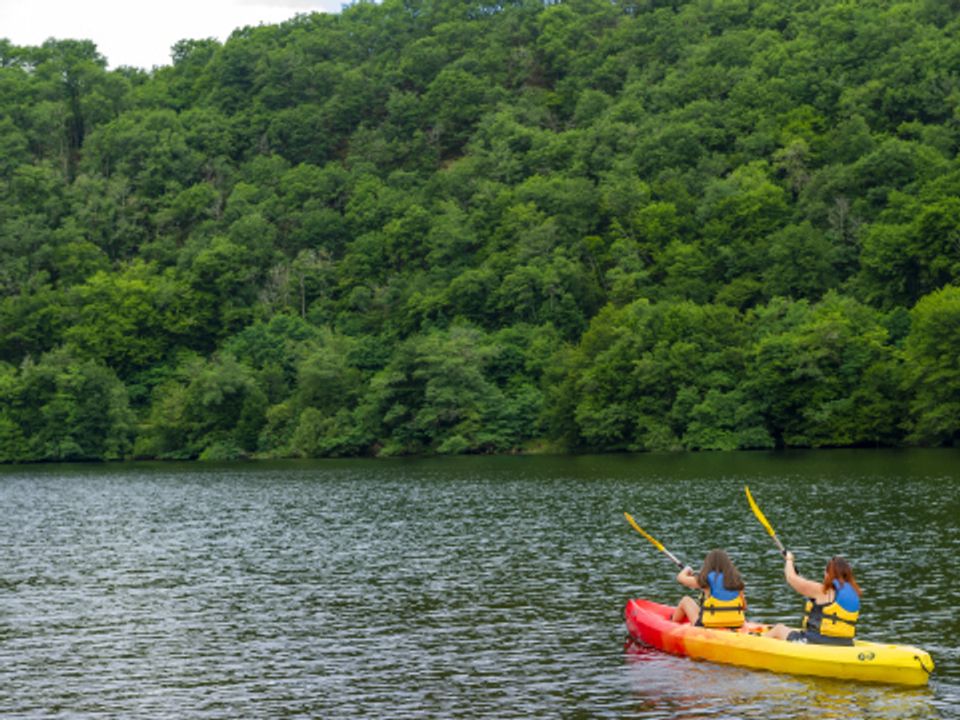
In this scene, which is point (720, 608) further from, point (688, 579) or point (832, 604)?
point (832, 604)

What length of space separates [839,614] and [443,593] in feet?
44.3

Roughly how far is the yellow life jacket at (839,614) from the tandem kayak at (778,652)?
277 millimetres

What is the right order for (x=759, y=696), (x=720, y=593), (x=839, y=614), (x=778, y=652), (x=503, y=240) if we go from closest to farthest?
(x=759, y=696) < (x=839, y=614) < (x=778, y=652) < (x=720, y=593) < (x=503, y=240)

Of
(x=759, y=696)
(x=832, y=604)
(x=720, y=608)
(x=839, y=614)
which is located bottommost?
(x=759, y=696)

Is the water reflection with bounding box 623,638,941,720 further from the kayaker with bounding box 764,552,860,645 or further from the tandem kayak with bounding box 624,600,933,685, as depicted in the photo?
the kayaker with bounding box 764,552,860,645

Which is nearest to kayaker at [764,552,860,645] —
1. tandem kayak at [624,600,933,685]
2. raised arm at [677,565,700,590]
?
tandem kayak at [624,600,933,685]

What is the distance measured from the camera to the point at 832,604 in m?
23.6

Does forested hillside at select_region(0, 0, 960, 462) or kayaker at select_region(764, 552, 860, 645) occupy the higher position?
forested hillside at select_region(0, 0, 960, 462)

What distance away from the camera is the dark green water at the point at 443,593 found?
23328 mm

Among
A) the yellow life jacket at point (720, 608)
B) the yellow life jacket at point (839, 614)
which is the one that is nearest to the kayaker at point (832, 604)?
the yellow life jacket at point (839, 614)

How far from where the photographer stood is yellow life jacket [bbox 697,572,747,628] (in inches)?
1009

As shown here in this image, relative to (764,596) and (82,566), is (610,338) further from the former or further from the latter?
(764,596)

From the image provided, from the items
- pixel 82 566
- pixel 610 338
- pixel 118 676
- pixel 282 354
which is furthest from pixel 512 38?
pixel 118 676

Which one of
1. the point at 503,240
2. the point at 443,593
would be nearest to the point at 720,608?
the point at 443,593
